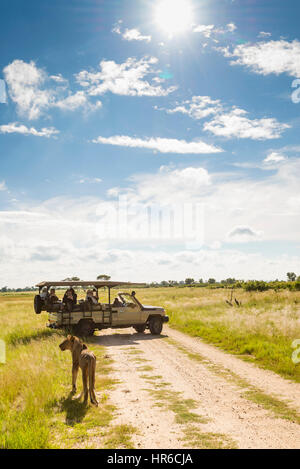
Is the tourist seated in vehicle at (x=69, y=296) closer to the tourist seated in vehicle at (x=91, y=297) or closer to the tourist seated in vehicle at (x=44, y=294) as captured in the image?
the tourist seated in vehicle at (x=91, y=297)

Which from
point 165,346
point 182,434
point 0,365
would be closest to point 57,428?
point 182,434

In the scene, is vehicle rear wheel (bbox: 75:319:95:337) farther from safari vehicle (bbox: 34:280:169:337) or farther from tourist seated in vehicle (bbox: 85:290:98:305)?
tourist seated in vehicle (bbox: 85:290:98:305)

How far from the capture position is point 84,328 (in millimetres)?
15719

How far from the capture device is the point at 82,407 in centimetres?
Result: 680

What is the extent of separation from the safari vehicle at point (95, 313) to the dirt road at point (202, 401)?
3.49m

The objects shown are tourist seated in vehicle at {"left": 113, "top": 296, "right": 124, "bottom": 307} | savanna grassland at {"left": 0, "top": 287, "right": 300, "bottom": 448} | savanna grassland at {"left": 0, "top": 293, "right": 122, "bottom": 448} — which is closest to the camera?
savanna grassland at {"left": 0, "top": 293, "right": 122, "bottom": 448}

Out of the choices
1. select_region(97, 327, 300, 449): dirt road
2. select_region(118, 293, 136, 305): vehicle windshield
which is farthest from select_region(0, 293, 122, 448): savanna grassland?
select_region(118, 293, 136, 305): vehicle windshield

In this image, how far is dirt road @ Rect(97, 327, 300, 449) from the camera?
5453 millimetres

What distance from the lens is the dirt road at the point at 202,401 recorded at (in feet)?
17.9

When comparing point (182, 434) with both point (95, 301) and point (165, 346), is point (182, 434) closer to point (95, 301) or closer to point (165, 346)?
point (165, 346)

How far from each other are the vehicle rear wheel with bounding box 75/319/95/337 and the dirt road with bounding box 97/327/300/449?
3.38m

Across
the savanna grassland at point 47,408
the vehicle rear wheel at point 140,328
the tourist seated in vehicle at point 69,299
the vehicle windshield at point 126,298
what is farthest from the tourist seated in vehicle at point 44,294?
the savanna grassland at point 47,408

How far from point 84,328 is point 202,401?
9270mm

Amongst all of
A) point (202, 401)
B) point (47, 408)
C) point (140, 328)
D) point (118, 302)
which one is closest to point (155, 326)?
point (140, 328)
